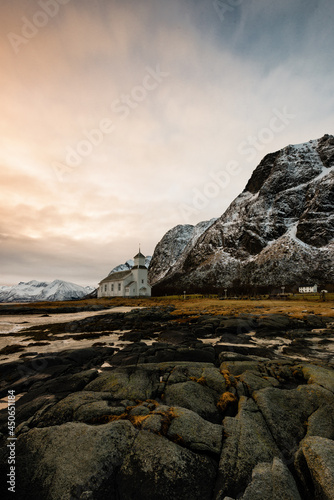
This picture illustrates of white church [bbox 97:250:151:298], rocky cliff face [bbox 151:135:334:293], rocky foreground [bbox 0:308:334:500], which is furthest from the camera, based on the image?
rocky cliff face [bbox 151:135:334:293]

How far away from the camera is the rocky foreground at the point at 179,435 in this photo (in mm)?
4199

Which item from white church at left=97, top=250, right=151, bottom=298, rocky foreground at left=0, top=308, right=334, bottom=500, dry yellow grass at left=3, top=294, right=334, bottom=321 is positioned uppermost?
white church at left=97, top=250, right=151, bottom=298

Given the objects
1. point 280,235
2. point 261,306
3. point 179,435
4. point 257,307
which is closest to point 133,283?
point 261,306

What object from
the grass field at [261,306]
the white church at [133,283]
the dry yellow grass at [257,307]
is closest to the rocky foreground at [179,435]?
the dry yellow grass at [257,307]

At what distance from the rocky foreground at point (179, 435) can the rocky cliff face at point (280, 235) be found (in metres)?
91.1

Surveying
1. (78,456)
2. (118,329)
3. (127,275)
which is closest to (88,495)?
(78,456)

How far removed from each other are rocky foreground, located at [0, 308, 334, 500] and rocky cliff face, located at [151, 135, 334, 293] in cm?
9108

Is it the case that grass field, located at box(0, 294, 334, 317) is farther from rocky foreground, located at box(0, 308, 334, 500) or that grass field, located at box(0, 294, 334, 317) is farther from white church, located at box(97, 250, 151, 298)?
white church, located at box(97, 250, 151, 298)

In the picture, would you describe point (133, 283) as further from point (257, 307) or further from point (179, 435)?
point (179, 435)

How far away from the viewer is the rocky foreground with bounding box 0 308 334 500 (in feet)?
13.8

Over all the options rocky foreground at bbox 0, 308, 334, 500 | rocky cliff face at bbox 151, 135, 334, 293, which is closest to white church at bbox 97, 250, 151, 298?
rocky cliff face at bbox 151, 135, 334, 293

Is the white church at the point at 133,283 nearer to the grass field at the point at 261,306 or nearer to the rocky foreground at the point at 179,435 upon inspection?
the grass field at the point at 261,306

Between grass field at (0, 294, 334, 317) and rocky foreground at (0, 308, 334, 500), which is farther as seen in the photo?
grass field at (0, 294, 334, 317)

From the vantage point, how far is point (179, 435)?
518 cm
